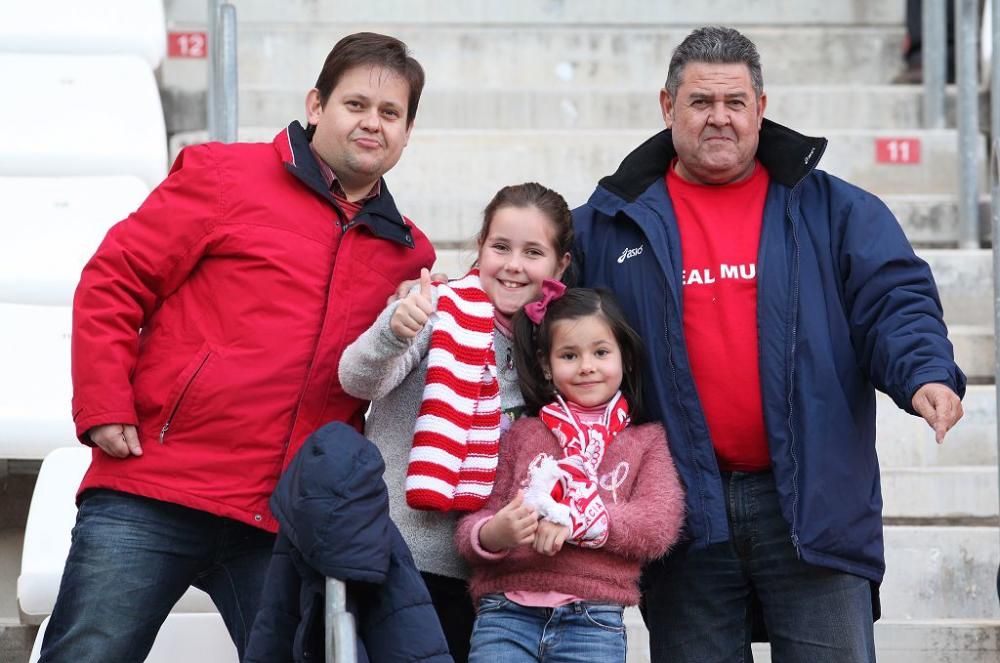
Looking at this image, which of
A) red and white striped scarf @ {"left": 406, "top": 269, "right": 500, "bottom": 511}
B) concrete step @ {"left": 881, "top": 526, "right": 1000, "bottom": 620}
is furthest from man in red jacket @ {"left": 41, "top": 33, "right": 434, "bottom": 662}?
concrete step @ {"left": 881, "top": 526, "right": 1000, "bottom": 620}

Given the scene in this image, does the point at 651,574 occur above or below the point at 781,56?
below

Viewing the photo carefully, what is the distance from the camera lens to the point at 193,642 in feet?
9.57

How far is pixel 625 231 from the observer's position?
2795mm

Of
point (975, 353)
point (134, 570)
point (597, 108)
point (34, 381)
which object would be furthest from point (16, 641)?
point (597, 108)

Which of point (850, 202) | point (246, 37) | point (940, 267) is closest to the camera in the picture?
point (850, 202)

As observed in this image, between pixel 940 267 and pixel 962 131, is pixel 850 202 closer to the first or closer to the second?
pixel 940 267

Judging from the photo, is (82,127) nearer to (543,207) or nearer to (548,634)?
(543,207)

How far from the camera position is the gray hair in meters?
2.73

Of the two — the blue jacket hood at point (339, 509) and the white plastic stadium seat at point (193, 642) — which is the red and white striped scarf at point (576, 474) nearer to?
the blue jacket hood at point (339, 509)

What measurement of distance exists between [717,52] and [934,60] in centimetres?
286

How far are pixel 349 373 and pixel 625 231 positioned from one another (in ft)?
1.91

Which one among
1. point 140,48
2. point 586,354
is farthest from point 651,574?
point 140,48

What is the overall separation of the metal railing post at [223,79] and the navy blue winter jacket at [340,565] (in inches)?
85.4

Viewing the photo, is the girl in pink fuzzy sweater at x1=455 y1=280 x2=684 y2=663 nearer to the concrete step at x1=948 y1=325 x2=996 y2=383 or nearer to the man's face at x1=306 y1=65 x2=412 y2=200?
the man's face at x1=306 y1=65 x2=412 y2=200
